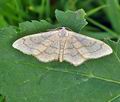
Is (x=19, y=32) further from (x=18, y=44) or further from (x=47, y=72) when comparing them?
(x=47, y=72)

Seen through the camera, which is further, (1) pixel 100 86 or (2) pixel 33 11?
(2) pixel 33 11

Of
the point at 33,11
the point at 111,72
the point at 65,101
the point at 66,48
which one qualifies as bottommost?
the point at 65,101

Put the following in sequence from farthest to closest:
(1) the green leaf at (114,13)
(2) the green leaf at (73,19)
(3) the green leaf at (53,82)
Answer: (1) the green leaf at (114,13)
(2) the green leaf at (73,19)
(3) the green leaf at (53,82)

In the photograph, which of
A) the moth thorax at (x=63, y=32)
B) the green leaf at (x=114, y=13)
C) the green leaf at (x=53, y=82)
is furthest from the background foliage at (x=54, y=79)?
the green leaf at (x=114, y=13)

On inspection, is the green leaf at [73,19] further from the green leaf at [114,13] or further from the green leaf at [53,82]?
the green leaf at [114,13]

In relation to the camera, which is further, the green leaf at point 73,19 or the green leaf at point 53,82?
the green leaf at point 73,19

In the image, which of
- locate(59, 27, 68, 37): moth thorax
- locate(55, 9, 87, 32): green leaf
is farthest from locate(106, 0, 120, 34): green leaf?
locate(59, 27, 68, 37): moth thorax

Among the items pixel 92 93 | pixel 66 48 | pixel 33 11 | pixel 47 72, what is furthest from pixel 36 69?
pixel 33 11

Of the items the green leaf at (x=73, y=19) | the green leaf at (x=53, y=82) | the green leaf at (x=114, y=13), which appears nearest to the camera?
the green leaf at (x=53, y=82)
